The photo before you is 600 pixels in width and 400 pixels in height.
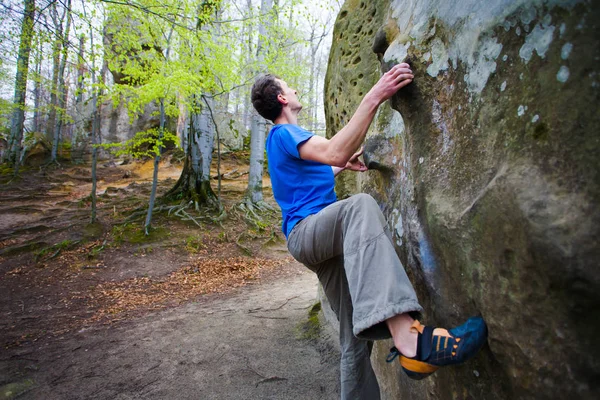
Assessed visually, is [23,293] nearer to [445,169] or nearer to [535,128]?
[445,169]

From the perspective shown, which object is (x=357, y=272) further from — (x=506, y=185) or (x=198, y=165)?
(x=198, y=165)

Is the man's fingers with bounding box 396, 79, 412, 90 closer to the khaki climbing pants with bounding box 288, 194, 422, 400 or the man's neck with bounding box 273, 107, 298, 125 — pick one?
the khaki climbing pants with bounding box 288, 194, 422, 400

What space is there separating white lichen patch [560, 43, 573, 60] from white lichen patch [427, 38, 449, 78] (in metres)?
0.60

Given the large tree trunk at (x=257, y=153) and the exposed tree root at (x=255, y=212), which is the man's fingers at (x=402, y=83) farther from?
the large tree trunk at (x=257, y=153)

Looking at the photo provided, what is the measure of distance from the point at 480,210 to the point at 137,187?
47.4 feet

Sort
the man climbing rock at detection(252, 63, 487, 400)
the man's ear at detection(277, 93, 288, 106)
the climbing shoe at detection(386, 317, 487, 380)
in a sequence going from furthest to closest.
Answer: the man's ear at detection(277, 93, 288, 106) < the man climbing rock at detection(252, 63, 487, 400) < the climbing shoe at detection(386, 317, 487, 380)

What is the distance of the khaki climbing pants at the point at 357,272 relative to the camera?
1674mm

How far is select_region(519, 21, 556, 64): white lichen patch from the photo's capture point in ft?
4.02

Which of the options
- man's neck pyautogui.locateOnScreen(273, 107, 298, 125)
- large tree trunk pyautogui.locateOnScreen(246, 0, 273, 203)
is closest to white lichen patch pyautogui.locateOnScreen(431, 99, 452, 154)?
man's neck pyautogui.locateOnScreen(273, 107, 298, 125)

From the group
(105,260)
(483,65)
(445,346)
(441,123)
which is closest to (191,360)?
(445,346)

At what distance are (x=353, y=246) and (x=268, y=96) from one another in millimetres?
1426

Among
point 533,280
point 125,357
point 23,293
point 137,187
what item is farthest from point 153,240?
point 533,280

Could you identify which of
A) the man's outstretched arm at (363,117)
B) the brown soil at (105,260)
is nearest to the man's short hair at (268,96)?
the man's outstretched arm at (363,117)

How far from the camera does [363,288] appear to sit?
68.4 inches
